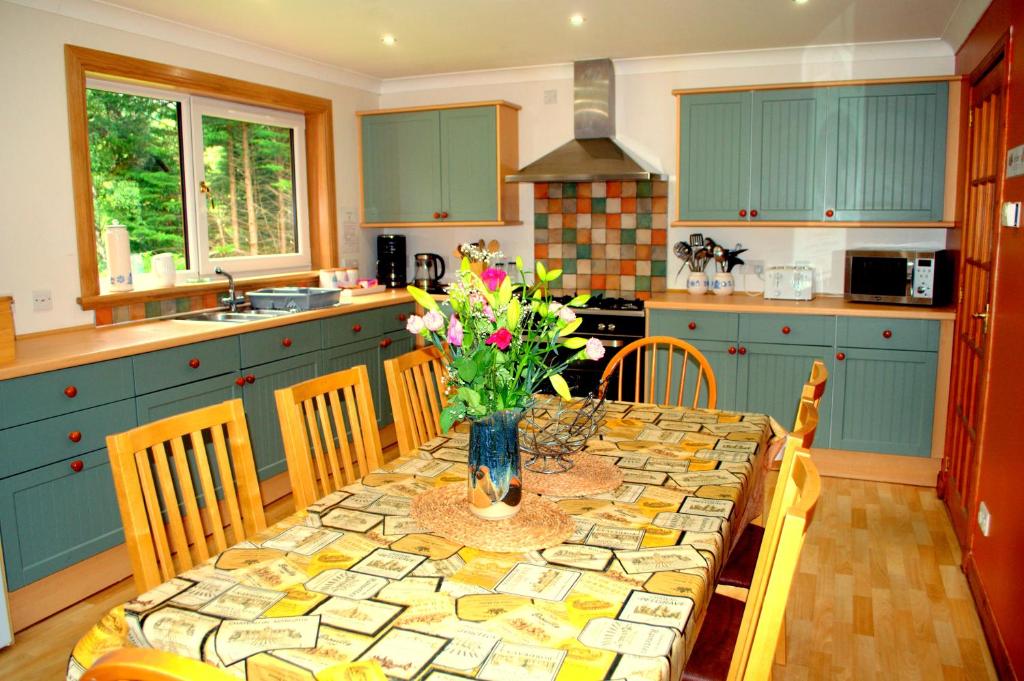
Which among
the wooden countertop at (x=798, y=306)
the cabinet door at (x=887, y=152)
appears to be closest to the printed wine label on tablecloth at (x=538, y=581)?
the wooden countertop at (x=798, y=306)

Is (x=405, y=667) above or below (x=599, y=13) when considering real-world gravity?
below

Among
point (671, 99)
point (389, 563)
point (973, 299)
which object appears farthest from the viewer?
point (671, 99)

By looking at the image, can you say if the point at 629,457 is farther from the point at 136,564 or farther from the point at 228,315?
the point at 228,315

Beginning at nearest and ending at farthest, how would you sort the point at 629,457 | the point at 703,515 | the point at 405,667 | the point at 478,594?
the point at 405,667 → the point at 478,594 → the point at 703,515 → the point at 629,457

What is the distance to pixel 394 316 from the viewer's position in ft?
14.8

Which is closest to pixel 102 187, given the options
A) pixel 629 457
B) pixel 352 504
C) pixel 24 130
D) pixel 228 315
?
pixel 24 130

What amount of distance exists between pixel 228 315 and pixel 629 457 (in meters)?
2.43

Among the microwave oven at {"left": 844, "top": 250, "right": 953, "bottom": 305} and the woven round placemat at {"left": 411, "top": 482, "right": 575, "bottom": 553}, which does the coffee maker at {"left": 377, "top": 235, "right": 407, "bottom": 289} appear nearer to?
the microwave oven at {"left": 844, "top": 250, "right": 953, "bottom": 305}

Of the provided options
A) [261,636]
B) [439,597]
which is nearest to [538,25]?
[439,597]

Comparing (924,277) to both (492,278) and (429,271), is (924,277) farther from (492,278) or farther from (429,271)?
(492,278)

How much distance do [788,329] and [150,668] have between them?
3.66 metres

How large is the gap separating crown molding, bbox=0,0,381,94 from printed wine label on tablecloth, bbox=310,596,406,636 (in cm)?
293

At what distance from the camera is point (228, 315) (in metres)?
3.79

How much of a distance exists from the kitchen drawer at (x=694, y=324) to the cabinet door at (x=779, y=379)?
4.9 inches
